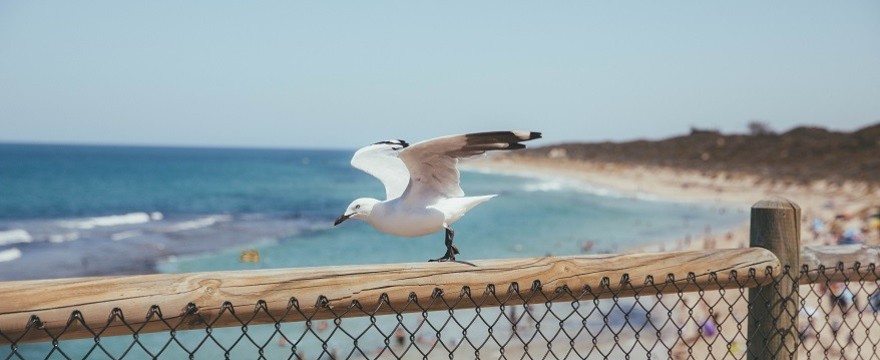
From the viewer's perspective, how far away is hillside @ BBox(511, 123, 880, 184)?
37656mm

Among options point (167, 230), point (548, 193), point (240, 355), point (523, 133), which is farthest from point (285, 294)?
point (548, 193)

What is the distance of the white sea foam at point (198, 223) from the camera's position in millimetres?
27031

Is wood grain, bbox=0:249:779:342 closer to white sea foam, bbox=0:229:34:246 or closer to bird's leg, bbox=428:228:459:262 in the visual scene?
bird's leg, bbox=428:228:459:262

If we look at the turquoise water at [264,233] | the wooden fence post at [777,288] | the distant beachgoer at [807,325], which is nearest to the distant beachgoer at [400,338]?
the turquoise water at [264,233]

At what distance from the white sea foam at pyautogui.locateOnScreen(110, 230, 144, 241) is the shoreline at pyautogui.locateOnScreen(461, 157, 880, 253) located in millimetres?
10956

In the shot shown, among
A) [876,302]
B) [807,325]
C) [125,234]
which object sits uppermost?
[807,325]

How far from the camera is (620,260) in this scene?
94.3 inches

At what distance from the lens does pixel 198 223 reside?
95.7 feet

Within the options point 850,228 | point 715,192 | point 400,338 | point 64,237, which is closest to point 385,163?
point 400,338

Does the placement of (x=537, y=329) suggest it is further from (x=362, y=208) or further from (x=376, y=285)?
(x=362, y=208)

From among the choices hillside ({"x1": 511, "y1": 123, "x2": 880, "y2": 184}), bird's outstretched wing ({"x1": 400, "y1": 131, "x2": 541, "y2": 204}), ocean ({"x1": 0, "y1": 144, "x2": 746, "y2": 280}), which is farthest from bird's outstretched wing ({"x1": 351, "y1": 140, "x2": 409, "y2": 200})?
hillside ({"x1": 511, "y1": 123, "x2": 880, "y2": 184})

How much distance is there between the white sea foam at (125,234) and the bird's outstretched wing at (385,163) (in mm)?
21724

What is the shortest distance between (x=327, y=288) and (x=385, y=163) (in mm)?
2076

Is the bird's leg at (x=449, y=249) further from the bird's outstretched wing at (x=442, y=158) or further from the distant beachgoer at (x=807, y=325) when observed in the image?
the distant beachgoer at (x=807, y=325)
